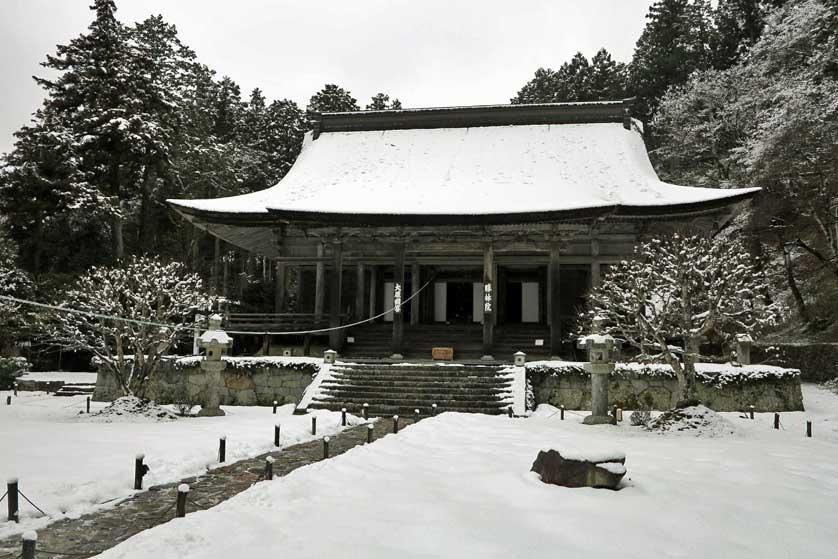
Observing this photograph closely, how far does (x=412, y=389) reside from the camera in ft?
51.1

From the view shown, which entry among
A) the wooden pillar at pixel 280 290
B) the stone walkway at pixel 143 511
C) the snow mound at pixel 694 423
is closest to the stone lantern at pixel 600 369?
the snow mound at pixel 694 423

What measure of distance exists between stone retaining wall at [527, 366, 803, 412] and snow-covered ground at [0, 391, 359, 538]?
5.92m

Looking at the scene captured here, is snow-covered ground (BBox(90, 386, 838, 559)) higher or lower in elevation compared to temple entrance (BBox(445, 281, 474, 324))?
lower

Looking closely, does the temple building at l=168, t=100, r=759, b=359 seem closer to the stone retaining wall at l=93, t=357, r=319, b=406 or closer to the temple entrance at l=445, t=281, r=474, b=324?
the temple entrance at l=445, t=281, r=474, b=324

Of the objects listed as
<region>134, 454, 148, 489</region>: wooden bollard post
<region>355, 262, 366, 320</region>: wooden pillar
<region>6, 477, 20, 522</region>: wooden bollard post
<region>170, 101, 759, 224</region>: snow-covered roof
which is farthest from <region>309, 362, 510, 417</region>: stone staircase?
<region>6, 477, 20, 522</region>: wooden bollard post

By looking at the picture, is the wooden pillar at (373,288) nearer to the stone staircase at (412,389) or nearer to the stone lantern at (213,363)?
the stone staircase at (412,389)

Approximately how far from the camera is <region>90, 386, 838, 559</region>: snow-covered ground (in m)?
4.68

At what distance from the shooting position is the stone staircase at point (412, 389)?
14729 mm

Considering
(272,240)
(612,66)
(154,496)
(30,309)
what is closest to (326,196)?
(272,240)

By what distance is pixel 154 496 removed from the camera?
654 centimetres

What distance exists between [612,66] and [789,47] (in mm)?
18758

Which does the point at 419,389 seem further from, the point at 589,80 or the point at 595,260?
the point at 589,80

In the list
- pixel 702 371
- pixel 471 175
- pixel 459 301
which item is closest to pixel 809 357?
pixel 702 371

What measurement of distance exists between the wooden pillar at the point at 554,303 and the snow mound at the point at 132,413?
36.9 ft
